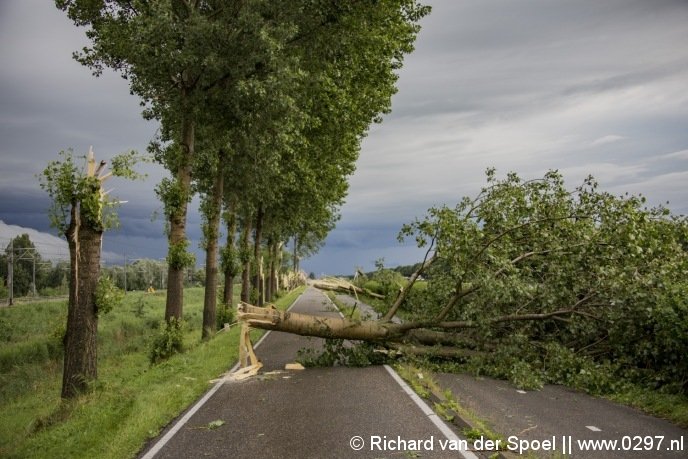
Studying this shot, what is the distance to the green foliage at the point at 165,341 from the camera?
15961 mm

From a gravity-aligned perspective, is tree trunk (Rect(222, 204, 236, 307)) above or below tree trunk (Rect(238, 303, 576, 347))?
above

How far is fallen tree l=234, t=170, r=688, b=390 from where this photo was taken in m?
10.8

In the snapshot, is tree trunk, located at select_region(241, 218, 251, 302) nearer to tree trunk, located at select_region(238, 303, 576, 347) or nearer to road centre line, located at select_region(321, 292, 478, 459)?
tree trunk, located at select_region(238, 303, 576, 347)

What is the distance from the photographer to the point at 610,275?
11234mm

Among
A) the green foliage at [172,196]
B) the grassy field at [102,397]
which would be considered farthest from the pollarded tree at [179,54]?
the grassy field at [102,397]

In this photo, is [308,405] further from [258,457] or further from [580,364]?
[580,364]

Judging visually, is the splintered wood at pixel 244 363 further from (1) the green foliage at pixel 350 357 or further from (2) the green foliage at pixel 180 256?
(2) the green foliage at pixel 180 256

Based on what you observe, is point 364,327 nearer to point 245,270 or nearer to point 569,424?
point 569,424

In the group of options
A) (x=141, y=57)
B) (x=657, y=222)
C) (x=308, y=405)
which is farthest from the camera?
(x=141, y=57)

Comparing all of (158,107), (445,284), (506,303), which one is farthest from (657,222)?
(158,107)

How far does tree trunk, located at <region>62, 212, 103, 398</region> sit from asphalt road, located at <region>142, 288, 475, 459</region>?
2.64 metres

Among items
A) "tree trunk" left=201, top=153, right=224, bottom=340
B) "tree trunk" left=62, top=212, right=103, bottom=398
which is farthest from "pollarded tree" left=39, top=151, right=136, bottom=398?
"tree trunk" left=201, top=153, right=224, bottom=340

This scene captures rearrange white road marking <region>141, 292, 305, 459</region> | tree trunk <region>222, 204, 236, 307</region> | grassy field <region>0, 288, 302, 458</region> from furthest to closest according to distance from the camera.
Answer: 1. tree trunk <region>222, 204, 236, 307</region>
2. grassy field <region>0, 288, 302, 458</region>
3. white road marking <region>141, 292, 305, 459</region>

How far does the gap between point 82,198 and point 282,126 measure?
690cm
